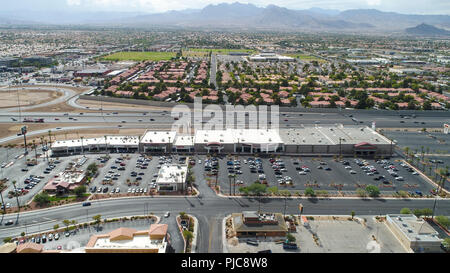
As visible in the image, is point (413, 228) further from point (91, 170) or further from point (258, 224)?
point (91, 170)

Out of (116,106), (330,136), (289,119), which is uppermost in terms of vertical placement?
(116,106)

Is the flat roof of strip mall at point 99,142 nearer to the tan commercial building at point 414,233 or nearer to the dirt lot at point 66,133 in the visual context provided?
the dirt lot at point 66,133

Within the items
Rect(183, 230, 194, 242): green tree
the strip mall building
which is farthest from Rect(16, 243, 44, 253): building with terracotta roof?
the strip mall building

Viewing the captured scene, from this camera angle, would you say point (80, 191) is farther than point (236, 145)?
No

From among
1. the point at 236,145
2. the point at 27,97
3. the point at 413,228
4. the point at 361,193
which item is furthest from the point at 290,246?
the point at 27,97
